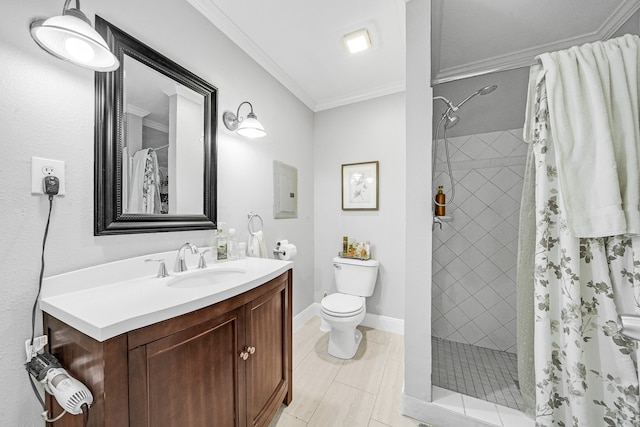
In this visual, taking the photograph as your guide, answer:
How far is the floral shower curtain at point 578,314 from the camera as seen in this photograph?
90cm

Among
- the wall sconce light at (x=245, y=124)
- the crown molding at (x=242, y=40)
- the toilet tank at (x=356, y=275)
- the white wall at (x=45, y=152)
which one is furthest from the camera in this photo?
the toilet tank at (x=356, y=275)

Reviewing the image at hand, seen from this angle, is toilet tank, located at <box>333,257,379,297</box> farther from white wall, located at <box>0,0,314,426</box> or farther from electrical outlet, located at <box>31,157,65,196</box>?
electrical outlet, located at <box>31,157,65,196</box>

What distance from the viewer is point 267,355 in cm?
116

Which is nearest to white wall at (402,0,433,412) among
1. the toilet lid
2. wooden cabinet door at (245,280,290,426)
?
the toilet lid

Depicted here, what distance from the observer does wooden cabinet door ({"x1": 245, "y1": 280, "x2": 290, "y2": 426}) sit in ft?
3.40

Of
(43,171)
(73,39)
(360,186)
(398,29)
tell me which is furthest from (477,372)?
(73,39)

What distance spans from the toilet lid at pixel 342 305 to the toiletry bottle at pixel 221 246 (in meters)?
0.89

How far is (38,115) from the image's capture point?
2.74 feet

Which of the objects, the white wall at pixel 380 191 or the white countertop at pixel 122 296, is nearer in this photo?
the white countertop at pixel 122 296

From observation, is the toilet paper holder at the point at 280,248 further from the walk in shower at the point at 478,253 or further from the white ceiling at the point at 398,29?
the white ceiling at the point at 398,29

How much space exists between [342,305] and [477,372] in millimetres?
1018

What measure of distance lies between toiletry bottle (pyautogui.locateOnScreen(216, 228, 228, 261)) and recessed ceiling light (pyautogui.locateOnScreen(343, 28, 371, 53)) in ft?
5.39

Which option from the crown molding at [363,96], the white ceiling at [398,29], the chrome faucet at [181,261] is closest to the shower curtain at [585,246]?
the white ceiling at [398,29]

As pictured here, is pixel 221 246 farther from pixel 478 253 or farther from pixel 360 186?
pixel 478 253
